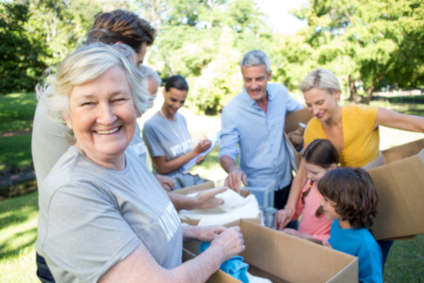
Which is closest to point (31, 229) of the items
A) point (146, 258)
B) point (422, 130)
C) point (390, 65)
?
point (146, 258)

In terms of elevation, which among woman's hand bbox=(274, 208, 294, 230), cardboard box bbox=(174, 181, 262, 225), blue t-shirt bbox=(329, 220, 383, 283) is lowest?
woman's hand bbox=(274, 208, 294, 230)

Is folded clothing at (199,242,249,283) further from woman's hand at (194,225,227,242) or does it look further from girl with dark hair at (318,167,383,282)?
girl with dark hair at (318,167,383,282)

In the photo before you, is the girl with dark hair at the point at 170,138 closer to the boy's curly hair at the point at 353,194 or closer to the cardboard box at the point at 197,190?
the cardboard box at the point at 197,190

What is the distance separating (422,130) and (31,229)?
18.2ft

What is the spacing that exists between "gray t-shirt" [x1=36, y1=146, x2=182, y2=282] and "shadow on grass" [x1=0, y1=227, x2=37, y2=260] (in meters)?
3.85

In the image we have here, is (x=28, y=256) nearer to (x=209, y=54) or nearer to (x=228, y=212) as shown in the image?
(x=228, y=212)

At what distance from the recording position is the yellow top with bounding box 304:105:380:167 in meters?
2.23

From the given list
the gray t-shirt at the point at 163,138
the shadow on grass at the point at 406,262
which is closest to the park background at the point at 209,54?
the shadow on grass at the point at 406,262

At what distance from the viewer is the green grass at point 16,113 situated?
1853cm

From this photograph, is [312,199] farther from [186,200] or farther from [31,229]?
[31,229]

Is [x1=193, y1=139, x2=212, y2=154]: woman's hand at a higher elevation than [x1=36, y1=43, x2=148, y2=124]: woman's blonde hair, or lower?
lower

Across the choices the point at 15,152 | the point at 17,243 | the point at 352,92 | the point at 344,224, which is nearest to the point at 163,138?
the point at 344,224

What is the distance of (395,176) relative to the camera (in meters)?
1.68

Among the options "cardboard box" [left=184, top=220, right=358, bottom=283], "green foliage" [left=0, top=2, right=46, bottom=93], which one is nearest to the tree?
"green foliage" [left=0, top=2, right=46, bottom=93]
